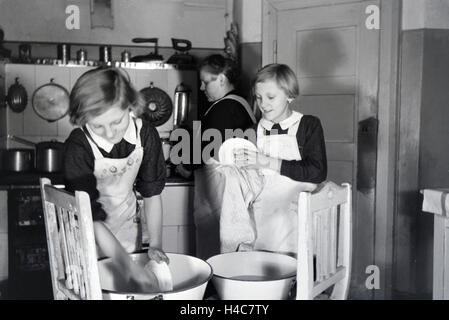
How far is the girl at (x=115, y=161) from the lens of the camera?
1602 mm

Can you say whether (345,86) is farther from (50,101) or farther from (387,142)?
(50,101)

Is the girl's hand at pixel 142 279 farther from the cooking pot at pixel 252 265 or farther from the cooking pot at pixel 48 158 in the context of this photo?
the cooking pot at pixel 48 158

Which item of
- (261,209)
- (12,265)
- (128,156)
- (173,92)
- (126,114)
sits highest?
(173,92)

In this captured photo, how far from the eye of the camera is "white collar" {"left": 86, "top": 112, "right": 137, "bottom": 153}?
1.81 metres

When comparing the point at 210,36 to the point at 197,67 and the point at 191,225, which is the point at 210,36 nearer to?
the point at 197,67

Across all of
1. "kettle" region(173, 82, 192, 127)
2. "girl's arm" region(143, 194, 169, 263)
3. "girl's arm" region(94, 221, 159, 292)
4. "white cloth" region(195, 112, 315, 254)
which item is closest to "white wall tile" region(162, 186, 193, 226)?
"kettle" region(173, 82, 192, 127)

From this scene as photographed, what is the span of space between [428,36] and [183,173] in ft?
6.13

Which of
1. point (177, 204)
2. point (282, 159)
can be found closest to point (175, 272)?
point (282, 159)

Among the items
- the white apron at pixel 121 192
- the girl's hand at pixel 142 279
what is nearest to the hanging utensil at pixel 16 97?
the white apron at pixel 121 192

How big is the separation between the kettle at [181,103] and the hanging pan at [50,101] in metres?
0.86

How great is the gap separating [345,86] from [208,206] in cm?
126

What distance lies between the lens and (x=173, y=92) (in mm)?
4039

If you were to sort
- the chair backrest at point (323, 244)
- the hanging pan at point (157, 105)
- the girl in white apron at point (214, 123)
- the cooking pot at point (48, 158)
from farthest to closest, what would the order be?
the hanging pan at point (157, 105)
the cooking pot at point (48, 158)
the girl in white apron at point (214, 123)
the chair backrest at point (323, 244)

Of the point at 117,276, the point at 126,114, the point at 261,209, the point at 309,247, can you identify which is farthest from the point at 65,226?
the point at 261,209
